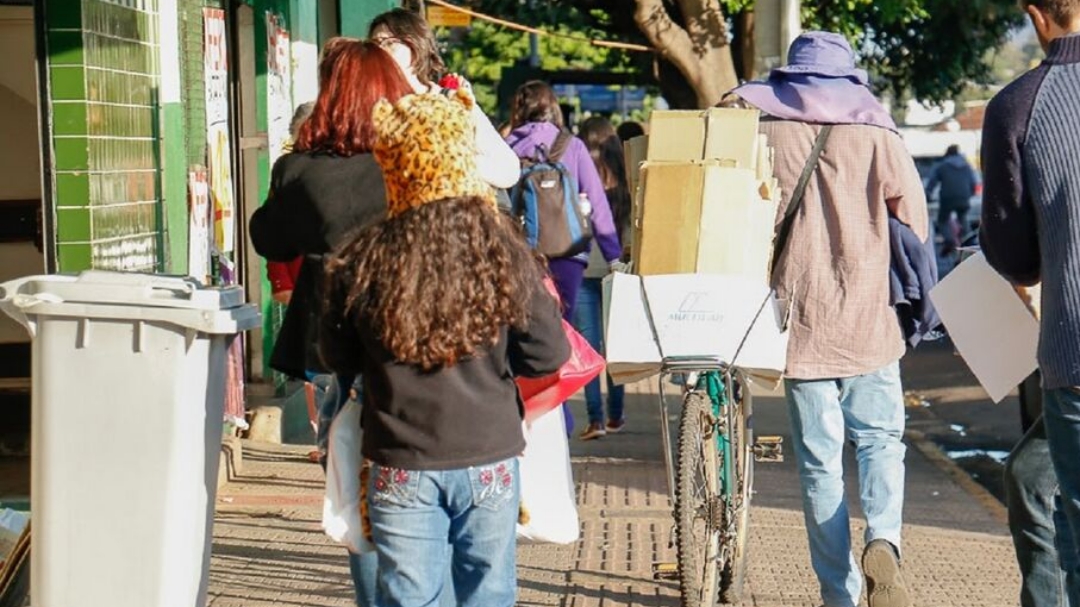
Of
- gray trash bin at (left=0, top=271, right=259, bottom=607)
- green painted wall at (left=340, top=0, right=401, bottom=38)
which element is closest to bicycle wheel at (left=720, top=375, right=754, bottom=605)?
gray trash bin at (left=0, top=271, right=259, bottom=607)

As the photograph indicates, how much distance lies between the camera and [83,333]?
4.65m

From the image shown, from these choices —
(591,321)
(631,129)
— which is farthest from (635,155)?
(631,129)

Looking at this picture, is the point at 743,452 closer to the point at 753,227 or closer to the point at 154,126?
A: the point at 753,227

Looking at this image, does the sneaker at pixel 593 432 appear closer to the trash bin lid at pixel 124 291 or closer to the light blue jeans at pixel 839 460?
the light blue jeans at pixel 839 460

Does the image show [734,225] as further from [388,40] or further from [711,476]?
[388,40]

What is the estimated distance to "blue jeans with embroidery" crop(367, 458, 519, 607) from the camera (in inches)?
169

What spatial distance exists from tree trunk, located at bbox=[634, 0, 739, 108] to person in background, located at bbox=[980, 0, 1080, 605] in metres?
14.1

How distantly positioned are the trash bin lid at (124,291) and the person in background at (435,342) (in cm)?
42

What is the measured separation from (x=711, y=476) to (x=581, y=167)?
3837mm

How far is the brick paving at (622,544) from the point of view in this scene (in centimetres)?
699

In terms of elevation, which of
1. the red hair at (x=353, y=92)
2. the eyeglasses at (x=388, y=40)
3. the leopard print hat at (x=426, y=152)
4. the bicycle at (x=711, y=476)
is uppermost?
the eyeglasses at (x=388, y=40)

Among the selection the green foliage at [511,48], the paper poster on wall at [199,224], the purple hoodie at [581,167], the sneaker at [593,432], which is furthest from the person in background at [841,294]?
the green foliage at [511,48]

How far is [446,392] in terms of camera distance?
14.0 ft

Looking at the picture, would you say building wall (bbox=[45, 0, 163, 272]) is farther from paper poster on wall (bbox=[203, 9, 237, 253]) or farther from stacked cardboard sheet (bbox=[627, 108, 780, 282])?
stacked cardboard sheet (bbox=[627, 108, 780, 282])
